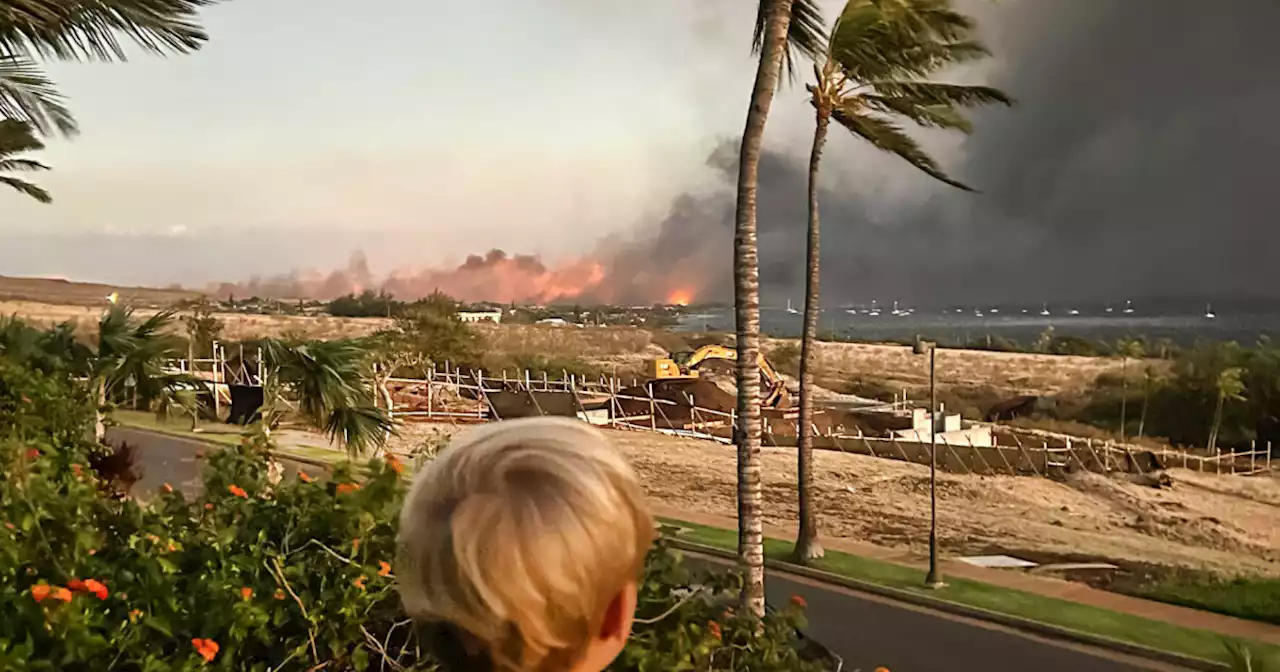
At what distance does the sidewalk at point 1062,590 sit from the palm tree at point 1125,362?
47.7 inches

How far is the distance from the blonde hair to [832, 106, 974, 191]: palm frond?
285 inches

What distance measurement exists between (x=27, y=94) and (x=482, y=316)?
5.02 metres

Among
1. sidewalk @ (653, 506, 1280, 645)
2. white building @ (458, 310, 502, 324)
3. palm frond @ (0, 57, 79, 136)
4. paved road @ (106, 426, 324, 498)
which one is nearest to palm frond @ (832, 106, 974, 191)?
sidewalk @ (653, 506, 1280, 645)

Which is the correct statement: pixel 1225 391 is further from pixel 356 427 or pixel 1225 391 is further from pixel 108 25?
pixel 108 25

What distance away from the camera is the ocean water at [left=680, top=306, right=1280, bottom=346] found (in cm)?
672

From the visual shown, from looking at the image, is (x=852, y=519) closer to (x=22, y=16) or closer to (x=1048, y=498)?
(x=1048, y=498)

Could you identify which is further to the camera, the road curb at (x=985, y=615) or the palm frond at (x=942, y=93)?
the palm frond at (x=942, y=93)

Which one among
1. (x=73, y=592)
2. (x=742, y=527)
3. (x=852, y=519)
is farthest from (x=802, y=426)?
(x=73, y=592)

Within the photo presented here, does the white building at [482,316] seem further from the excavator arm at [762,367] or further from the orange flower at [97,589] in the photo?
the orange flower at [97,589]

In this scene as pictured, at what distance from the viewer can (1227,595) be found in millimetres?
7086

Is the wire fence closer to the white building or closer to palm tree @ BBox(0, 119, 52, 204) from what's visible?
the white building

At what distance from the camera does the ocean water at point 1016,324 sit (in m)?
6.72

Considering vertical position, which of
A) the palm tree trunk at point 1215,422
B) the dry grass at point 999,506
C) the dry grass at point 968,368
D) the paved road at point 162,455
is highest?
the dry grass at point 968,368

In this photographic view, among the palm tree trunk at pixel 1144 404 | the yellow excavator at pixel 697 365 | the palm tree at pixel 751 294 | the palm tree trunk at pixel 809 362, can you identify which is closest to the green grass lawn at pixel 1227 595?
the palm tree trunk at pixel 1144 404
